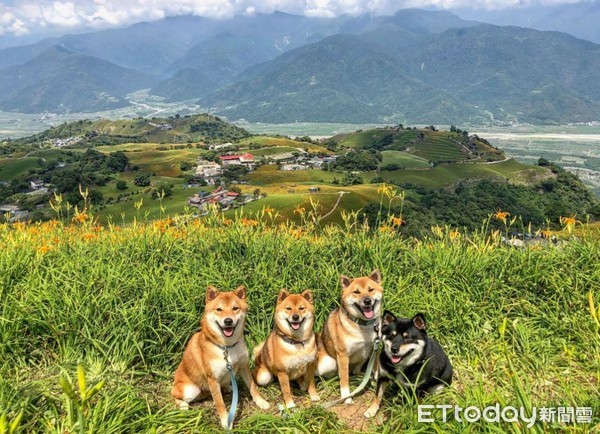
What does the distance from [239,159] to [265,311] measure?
150 meters

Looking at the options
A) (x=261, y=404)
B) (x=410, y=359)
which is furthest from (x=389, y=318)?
(x=261, y=404)

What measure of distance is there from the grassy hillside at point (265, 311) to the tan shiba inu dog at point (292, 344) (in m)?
0.34

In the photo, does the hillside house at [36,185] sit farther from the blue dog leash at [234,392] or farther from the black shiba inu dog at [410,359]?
the black shiba inu dog at [410,359]

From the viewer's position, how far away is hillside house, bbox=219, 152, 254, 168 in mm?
148000

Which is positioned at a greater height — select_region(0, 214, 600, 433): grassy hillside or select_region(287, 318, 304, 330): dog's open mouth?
select_region(287, 318, 304, 330): dog's open mouth

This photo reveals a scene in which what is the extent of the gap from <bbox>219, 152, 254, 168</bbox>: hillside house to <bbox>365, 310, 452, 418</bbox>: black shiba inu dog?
144897 millimetres

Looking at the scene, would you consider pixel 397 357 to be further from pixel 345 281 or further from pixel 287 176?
pixel 287 176

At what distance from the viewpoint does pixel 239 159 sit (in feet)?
499

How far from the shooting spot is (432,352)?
389cm

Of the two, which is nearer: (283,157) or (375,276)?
(375,276)

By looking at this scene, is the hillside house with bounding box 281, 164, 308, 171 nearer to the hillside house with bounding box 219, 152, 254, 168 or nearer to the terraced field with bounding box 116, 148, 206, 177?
the hillside house with bounding box 219, 152, 254, 168

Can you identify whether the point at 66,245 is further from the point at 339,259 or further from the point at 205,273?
the point at 339,259

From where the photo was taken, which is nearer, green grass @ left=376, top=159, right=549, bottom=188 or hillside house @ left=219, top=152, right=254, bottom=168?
green grass @ left=376, top=159, right=549, bottom=188

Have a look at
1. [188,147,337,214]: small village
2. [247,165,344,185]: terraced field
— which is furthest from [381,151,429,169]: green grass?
[247,165,344,185]: terraced field
